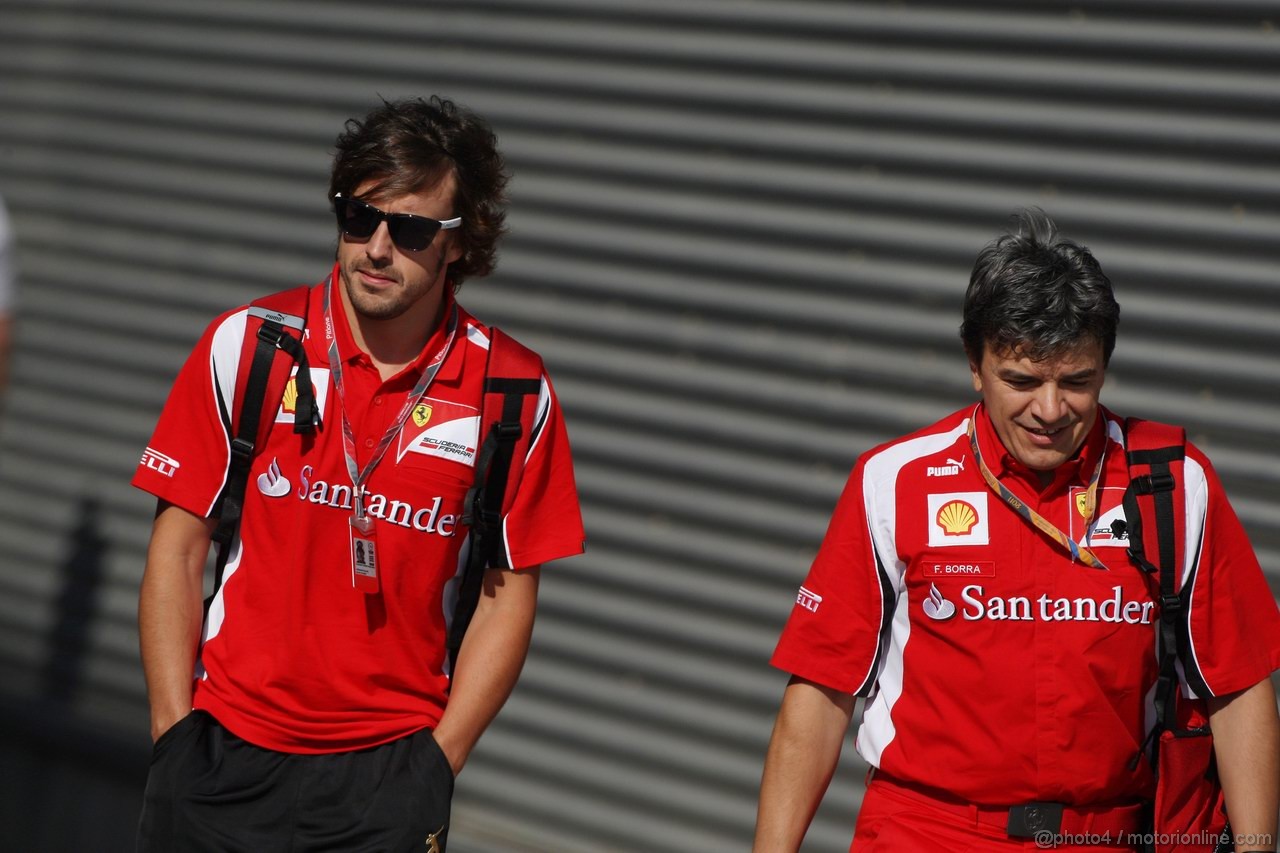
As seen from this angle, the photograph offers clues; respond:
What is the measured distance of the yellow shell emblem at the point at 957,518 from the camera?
303 cm

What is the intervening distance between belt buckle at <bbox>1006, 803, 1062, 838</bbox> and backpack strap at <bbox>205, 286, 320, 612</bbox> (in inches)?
69.4

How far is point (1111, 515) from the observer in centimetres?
300

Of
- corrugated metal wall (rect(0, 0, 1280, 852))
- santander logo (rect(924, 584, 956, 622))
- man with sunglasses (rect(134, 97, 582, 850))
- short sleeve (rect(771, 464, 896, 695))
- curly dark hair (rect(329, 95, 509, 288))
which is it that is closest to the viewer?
santander logo (rect(924, 584, 956, 622))

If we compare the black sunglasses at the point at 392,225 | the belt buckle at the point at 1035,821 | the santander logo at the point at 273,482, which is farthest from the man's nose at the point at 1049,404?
the santander logo at the point at 273,482

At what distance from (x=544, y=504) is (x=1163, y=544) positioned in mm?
1405

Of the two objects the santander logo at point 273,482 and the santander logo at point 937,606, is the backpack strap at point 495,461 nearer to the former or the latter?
the santander logo at point 273,482

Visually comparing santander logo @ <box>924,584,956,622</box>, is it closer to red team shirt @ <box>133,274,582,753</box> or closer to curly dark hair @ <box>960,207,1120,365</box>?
curly dark hair @ <box>960,207,1120,365</box>

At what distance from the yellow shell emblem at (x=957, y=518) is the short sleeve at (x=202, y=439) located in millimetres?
1637

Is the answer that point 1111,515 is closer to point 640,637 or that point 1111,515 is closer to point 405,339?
point 405,339

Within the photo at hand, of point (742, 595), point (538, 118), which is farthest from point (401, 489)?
point (538, 118)

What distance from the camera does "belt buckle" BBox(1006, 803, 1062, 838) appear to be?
9.54 ft

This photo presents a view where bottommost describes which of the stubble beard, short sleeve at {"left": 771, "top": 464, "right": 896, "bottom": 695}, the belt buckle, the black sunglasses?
the belt buckle

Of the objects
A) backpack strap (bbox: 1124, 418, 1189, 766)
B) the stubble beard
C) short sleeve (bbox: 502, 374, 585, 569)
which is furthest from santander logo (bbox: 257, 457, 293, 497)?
backpack strap (bbox: 1124, 418, 1189, 766)

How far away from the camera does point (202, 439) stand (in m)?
3.30
